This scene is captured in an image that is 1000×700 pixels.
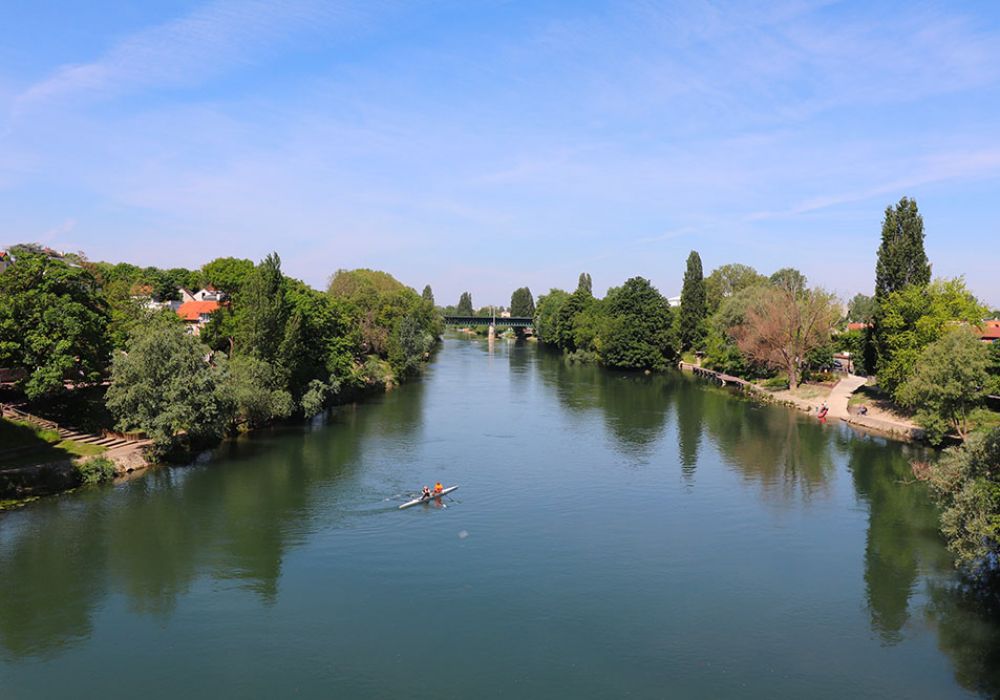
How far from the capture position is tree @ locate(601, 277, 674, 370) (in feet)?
371

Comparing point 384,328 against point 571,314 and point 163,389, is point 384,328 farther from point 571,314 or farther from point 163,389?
point 571,314

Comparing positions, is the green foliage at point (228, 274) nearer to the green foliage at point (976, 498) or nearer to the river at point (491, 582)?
the river at point (491, 582)

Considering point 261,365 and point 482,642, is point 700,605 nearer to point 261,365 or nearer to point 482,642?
point 482,642

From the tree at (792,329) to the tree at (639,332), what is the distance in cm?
2615

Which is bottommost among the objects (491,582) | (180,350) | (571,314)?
(491,582)

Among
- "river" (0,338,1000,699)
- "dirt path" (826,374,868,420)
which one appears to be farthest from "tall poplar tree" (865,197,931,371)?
"river" (0,338,1000,699)

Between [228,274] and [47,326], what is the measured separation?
35082 mm

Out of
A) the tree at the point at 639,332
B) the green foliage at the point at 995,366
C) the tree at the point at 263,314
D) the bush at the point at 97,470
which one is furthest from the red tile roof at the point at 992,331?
the bush at the point at 97,470

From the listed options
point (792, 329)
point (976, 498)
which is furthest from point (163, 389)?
point (792, 329)

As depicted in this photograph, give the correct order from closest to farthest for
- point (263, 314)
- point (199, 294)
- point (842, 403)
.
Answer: point (263, 314) → point (842, 403) → point (199, 294)

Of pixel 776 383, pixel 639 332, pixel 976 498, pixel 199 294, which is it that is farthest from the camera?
pixel 199 294

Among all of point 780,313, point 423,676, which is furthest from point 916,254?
point 423,676

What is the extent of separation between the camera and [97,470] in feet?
136

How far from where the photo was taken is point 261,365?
55.0 metres
